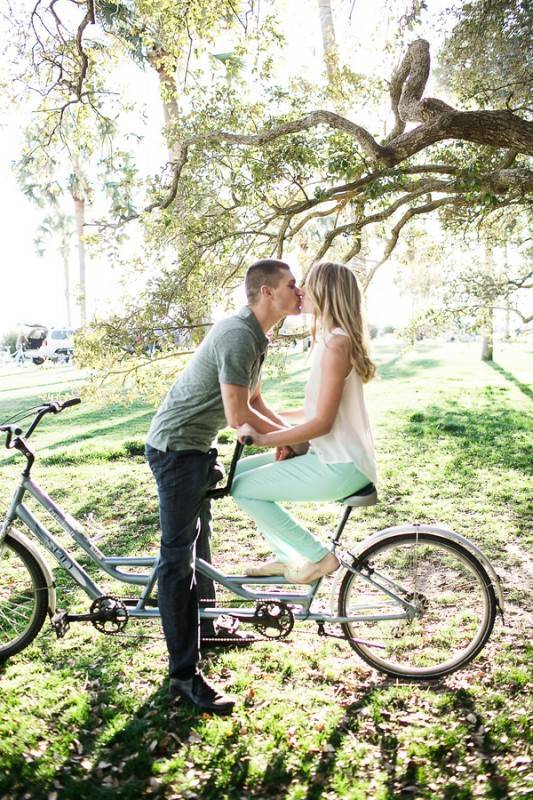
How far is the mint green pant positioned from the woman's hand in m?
0.30

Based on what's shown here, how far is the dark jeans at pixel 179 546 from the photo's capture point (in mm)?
3307

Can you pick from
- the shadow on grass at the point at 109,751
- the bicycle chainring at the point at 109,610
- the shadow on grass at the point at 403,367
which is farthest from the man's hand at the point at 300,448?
the shadow on grass at the point at 403,367

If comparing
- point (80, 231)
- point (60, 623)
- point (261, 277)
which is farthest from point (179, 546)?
point (80, 231)

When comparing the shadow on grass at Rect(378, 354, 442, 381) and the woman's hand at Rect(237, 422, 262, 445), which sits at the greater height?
the woman's hand at Rect(237, 422, 262, 445)

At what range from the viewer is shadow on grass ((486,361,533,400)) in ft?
52.6

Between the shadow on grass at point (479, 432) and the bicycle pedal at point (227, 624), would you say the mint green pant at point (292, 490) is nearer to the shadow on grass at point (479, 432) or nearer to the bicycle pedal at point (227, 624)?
the bicycle pedal at point (227, 624)

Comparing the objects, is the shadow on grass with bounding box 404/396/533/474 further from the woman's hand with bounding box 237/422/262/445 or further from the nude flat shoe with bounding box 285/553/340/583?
the woman's hand with bounding box 237/422/262/445

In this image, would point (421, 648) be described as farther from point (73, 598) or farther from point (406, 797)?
point (73, 598)

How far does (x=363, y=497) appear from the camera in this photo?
3332mm

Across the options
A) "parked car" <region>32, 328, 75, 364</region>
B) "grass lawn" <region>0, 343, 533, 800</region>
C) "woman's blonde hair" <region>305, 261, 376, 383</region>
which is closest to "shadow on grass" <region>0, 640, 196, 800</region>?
"grass lawn" <region>0, 343, 533, 800</region>

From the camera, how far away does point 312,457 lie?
132 inches

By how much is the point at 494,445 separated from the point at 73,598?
709cm

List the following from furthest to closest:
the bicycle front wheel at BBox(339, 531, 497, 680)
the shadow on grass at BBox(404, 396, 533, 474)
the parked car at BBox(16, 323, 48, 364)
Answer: the parked car at BBox(16, 323, 48, 364) < the shadow on grass at BBox(404, 396, 533, 474) < the bicycle front wheel at BBox(339, 531, 497, 680)

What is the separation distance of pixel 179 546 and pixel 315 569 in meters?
0.72
